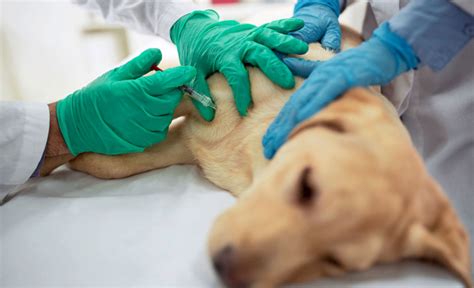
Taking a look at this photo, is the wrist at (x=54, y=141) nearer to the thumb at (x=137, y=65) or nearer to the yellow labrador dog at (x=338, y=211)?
the thumb at (x=137, y=65)

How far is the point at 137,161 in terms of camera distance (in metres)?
1.28

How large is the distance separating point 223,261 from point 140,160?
0.63 meters

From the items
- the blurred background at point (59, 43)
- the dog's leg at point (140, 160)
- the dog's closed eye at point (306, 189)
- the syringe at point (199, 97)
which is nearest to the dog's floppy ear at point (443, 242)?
the dog's closed eye at point (306, 189)

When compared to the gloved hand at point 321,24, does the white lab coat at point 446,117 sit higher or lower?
lower

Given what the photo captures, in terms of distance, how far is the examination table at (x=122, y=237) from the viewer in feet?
2.76

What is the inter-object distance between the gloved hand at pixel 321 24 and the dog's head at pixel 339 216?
594mm

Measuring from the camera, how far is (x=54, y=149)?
1257 millimetres

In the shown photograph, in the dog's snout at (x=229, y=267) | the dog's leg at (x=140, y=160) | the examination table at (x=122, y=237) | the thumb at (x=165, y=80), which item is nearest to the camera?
the dog's snout at (x=229, y=267)

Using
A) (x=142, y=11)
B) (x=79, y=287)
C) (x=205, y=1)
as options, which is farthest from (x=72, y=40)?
(x=79, y=287)

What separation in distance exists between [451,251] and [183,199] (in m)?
0.64

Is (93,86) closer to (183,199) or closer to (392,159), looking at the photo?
(183,199)

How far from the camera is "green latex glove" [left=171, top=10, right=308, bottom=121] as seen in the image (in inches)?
45.4

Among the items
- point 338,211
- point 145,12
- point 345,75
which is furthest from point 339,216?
point 145,12

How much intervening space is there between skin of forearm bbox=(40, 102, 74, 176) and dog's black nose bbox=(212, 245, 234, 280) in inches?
28.5
